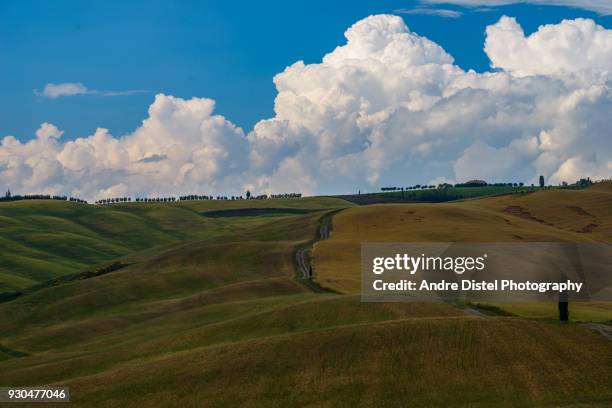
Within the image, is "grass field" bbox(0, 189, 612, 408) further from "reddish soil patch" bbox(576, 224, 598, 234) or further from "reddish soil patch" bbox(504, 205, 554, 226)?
"reddish soil patch" bbox(504, 205, 554, 226)

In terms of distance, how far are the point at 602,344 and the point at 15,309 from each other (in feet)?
283

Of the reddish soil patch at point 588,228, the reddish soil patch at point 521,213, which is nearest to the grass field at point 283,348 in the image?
the reddish soil patch at point 588,228

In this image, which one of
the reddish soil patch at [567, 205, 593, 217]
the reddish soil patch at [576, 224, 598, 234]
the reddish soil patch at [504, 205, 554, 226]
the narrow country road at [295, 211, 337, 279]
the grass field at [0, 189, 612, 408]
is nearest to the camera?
the grass field at [0, 189, 612, 408]

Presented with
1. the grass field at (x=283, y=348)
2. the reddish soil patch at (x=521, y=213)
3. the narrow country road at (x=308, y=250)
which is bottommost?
the grass field at (x=283, y=348)

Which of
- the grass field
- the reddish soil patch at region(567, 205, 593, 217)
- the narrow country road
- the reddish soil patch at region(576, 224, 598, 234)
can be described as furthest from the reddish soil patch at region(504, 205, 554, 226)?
the grass field

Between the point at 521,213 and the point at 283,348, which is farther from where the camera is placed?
the point at 521,213

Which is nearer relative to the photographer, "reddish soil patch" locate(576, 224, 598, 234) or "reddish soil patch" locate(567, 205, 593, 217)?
"reddish soil patch" locate(576, 224, 598, 234)

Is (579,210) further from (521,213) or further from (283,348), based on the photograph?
(283,348)

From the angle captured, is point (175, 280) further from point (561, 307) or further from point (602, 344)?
point (602, 344)

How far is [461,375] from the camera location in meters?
53.6

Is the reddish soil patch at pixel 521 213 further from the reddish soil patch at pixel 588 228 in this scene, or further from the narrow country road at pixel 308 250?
the narrow country road at pixel 308 250

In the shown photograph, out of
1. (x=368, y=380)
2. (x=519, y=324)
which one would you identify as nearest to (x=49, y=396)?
(x=368, y=380)

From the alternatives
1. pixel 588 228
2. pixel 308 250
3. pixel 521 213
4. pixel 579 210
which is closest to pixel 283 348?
pixel 308 250

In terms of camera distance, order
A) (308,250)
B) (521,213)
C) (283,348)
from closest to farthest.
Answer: (283,348), (308,250), (521,213)
